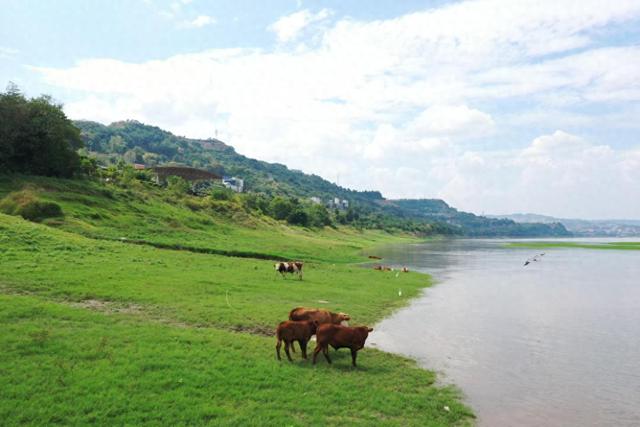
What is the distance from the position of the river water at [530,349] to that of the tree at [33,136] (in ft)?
192

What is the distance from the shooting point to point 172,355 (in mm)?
12953

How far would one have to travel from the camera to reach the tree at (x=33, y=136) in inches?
2322

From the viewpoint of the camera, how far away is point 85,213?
5059 centimetres

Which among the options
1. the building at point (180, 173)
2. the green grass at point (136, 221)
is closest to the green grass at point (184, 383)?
the green grass at point (136, 221)

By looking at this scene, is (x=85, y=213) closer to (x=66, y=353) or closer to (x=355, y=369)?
(x=66, y=353)

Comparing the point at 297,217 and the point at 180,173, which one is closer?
the point at 180,173

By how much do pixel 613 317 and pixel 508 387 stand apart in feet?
53.7

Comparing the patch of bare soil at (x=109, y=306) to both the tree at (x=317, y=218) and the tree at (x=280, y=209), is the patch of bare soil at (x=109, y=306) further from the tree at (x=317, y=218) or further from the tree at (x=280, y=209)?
the tree at (x=317, y=218)

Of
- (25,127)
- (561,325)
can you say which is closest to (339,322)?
(561,325)

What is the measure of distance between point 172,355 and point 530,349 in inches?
561

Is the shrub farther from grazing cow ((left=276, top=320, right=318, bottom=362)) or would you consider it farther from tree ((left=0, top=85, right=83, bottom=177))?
grazing cow ((left=276, top=320, right=318, bottom=362))

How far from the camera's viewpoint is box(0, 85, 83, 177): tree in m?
59.0

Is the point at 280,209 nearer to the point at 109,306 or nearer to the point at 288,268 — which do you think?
the point at 288,268

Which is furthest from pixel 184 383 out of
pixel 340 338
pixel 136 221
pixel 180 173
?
pixel 180 173
